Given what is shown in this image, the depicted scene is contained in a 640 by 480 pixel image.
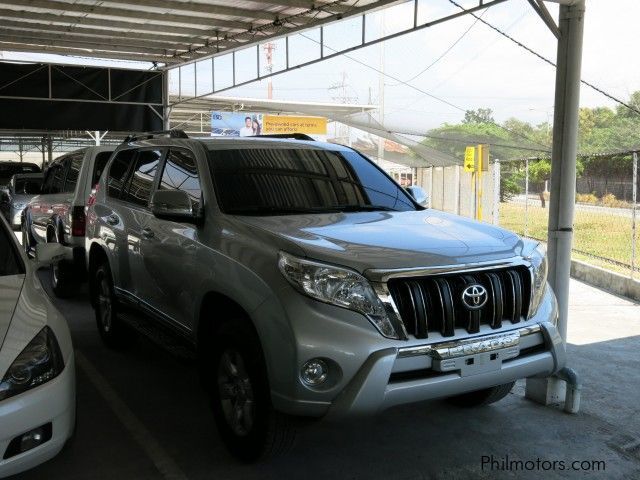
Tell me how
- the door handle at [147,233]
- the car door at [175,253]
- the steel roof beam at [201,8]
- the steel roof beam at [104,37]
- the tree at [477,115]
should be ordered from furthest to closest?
the tree at [477,115] < the steel roof beam at [104,37] < the steel roof beam at [201,8] < the door handle at [147,233] < the car door at [175,253]

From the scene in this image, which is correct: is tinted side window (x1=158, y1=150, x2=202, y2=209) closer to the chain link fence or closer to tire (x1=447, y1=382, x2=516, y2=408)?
tire (x1=447, y1=382, x2=516, y2=408)

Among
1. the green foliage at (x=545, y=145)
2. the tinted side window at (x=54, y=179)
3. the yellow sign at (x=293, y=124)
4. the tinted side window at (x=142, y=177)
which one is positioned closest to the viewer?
the tinted side window at (x=142, y=177)

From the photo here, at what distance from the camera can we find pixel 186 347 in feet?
14.3

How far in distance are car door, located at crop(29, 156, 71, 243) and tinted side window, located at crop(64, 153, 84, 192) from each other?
0.12 metres

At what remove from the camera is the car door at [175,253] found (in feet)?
13.8

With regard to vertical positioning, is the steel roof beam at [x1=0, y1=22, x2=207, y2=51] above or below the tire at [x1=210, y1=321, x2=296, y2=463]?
above

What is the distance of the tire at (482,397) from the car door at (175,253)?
1957mm

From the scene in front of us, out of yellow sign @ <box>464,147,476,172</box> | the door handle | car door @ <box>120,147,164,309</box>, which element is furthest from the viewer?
yellow sign @ <box>464,147,476,172</box>

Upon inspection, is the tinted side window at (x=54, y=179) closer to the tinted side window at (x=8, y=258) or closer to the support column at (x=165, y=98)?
the tinted side window at (x=8, y=258)

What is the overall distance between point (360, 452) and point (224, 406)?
33.9 inches

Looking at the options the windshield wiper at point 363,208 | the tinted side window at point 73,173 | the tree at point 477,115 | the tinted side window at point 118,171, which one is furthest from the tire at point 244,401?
the tree at point 477,115

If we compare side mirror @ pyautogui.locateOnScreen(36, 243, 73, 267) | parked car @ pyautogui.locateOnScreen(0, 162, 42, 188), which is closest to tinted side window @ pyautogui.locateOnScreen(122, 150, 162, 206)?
side mirror @ pyautogui.locateOnScreen(36, 243, 73, 267)

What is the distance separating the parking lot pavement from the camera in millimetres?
3727

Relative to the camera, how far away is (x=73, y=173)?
27.8 feet
